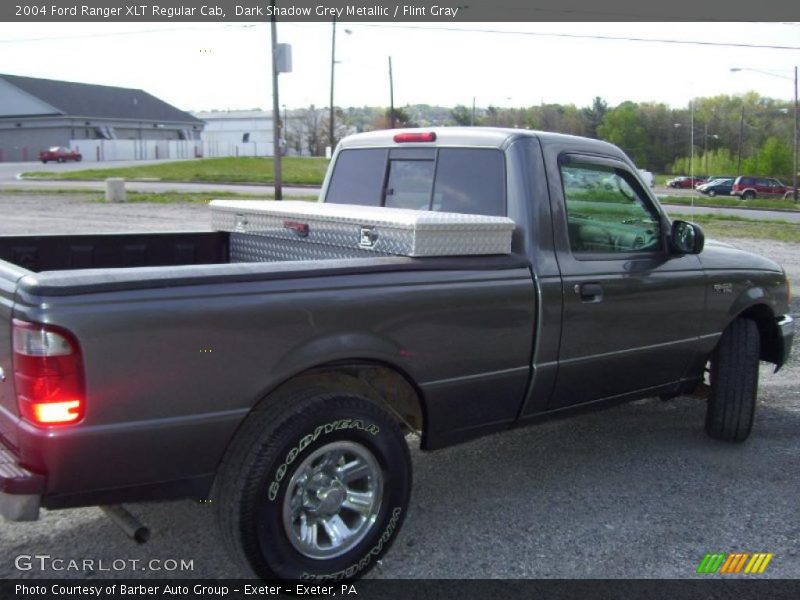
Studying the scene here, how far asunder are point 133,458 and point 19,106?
263 feet

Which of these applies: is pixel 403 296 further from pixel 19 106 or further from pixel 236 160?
pixel 19 106

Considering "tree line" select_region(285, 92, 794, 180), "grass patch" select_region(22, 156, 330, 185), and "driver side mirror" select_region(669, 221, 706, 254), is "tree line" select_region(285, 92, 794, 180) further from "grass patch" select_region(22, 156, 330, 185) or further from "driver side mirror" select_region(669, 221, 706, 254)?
"grass patch" select_region(22, 156, 330, 185)

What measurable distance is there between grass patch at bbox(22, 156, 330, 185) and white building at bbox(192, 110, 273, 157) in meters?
33.4

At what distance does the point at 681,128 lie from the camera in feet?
34.8

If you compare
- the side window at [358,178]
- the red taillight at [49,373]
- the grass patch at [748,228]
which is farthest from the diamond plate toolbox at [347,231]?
the grass patch at [748,228]

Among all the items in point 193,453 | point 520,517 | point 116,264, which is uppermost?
point 116,264

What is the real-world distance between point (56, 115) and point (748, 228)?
65.3 m

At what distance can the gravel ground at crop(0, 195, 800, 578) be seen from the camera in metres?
3.75

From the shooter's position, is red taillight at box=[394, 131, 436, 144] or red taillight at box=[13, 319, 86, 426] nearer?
red taillight at box=[13, 319, 86, 426]

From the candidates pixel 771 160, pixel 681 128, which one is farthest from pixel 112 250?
pixel 771 160

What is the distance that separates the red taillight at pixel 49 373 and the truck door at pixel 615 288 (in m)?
2.39

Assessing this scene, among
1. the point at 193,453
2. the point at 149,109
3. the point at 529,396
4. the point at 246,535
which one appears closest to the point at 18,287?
the point at 193,453

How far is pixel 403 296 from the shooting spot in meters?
3.60

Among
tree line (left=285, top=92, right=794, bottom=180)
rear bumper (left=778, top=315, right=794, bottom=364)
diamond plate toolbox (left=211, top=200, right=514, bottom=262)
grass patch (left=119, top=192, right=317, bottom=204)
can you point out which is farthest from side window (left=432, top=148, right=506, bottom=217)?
grass patch (left=119, top=192, right=317, bottom=204)
